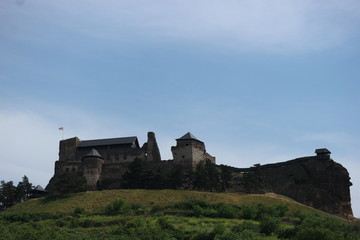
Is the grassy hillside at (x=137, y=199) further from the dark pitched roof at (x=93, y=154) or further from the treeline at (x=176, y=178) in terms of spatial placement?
the dark pitched roof at (x=93, y=154)

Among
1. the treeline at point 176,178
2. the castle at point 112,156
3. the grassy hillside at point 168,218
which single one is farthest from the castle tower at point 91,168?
the grassy hillside at point 168,218

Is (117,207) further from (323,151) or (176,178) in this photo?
(323,151)

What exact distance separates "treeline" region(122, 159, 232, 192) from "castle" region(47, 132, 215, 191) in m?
4.30

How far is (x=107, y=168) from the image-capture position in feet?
298

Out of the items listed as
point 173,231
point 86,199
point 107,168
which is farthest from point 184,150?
point 173,231

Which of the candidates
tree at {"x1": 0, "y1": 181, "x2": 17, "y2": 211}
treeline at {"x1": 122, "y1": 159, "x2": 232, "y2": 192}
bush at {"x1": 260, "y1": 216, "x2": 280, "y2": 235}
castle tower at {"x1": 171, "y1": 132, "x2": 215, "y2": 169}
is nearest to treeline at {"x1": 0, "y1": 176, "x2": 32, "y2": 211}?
tree at {"x1": 0, "y1": 181, "x2": 17, "y2": 211}

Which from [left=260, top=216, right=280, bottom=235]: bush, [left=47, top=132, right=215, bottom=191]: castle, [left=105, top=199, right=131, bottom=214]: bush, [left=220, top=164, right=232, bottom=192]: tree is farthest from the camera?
[left=47, top=132, right=215, bottom=191]: castle

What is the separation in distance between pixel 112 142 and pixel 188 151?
49.1ft

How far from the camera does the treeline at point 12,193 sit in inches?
3312

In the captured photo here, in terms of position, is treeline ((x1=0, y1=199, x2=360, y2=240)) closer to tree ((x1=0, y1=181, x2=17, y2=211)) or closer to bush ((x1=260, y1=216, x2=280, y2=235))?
bush ((x1=260, y1=216, x2=280, y2=235))

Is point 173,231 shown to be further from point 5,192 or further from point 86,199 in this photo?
point 5,192

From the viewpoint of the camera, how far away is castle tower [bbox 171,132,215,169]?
88188 millimetres

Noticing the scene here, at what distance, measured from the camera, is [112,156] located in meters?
94.0

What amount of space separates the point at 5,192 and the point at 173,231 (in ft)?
118
